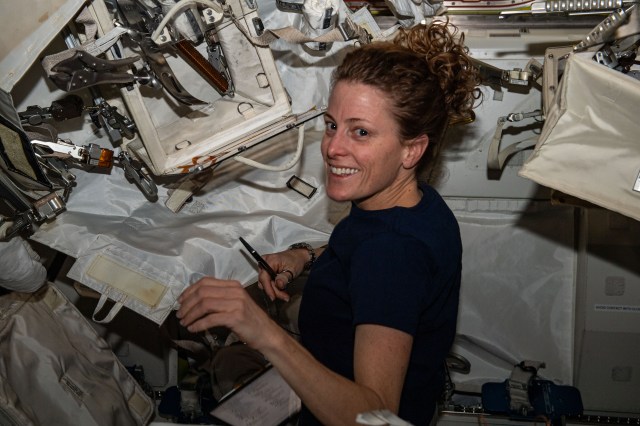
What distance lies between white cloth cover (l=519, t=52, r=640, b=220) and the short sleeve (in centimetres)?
47

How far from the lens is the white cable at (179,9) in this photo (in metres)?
1.62

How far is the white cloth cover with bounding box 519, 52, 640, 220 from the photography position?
148 cm

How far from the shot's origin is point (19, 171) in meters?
1.67

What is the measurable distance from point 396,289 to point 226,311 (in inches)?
12.1

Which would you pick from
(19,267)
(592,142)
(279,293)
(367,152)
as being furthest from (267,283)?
(592,142)

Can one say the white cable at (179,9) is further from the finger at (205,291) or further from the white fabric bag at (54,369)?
the white fabric bag at (54,369)

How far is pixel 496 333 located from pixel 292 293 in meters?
0.76

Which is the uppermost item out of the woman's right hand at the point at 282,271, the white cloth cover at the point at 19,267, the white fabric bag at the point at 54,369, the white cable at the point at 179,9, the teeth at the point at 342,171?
the white cable at the point at 179,9

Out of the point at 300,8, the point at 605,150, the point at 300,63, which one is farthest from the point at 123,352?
the point at 605,150

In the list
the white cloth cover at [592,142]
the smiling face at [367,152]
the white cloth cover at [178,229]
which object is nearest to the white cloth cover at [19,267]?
the white cloth cover at [178,229]

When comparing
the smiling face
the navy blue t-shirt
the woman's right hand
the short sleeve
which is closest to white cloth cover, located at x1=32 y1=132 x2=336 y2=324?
the woman's right hand

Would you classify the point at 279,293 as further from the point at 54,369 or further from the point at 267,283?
the point at 54,369

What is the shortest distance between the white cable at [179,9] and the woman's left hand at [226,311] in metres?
0.71

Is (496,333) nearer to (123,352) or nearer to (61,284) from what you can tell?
(123,352)
